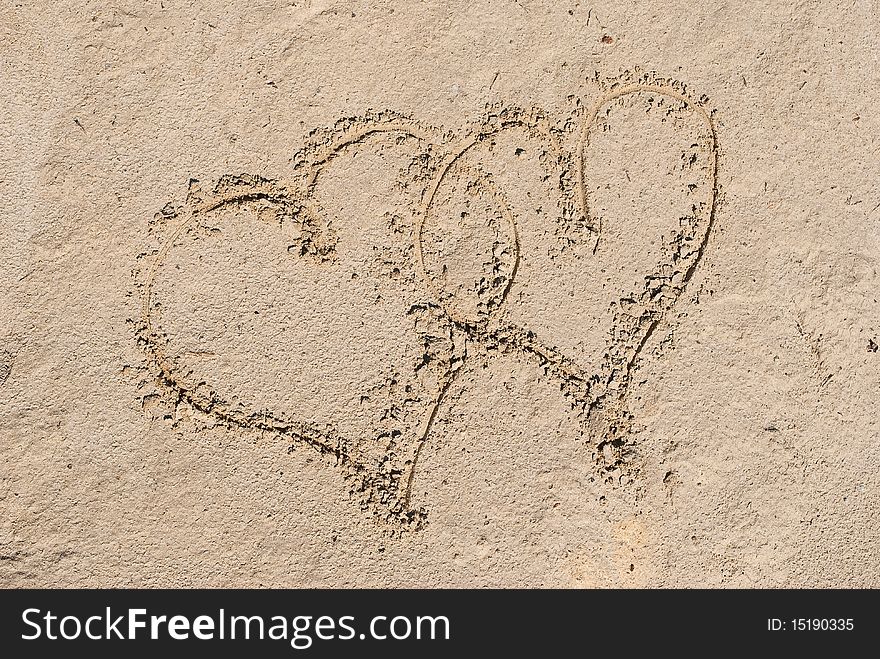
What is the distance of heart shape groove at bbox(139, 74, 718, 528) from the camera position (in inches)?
95.9

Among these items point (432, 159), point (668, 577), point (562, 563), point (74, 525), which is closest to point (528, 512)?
point (562, 563)

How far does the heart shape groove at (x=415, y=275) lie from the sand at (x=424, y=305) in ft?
0.04

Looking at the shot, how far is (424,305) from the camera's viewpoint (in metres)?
2.47

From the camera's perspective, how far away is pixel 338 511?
2424 millimetres

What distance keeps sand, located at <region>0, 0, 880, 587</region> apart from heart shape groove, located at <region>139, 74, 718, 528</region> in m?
0.01

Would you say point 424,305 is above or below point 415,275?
below

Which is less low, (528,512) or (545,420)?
(545,420)

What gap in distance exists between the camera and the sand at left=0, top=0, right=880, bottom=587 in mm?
2418

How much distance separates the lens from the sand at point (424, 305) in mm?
2418

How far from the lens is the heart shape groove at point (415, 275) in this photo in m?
2.44

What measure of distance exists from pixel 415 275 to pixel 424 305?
0.12 m
